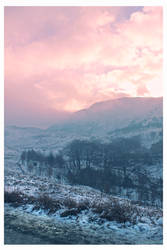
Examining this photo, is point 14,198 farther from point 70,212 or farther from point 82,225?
point 82,225

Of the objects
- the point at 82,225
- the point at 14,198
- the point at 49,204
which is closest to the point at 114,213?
the point at 82,225

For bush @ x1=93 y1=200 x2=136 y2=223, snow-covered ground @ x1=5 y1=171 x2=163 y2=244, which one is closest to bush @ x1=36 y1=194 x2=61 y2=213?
snow-covered ground @ x1=5 y1=171 x2=163 y2=244

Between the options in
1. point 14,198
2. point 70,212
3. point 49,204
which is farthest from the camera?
point 14,198

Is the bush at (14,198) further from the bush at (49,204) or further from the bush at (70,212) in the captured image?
the bush at (70,212)

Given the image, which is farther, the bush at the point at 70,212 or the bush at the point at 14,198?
the bush at the point at 14,198

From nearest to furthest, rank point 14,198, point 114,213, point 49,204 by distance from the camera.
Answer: point 114,213 < point 49,204 < point 14,198

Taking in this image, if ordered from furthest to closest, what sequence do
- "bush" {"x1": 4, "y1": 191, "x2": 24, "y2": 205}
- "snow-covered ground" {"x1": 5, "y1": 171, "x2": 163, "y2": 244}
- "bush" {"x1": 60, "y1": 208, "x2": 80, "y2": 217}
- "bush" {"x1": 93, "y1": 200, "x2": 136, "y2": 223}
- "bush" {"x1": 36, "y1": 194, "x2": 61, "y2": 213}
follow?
"bush" {"x1": 4, "y1": 191, "x2": 24, "y2": 205}, "bush" {"x1": 36, "y1": 194, "x2": 61, "y2": 213}, "bush" {"x1": 60, "y1": 208, "x2": 80, "y2": 217}, "bush" {"x1": 93, "y1": 200, "x2": 136, "y2": 223}, "snow-covered ground" {"x1": 5, "y1": 171, "x2": 163, "y2": 244}

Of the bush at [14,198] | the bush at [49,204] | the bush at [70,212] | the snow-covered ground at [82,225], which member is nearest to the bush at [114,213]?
the snow-covered ground at [82,225]

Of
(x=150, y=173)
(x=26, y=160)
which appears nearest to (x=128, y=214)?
(x=150, y=173)

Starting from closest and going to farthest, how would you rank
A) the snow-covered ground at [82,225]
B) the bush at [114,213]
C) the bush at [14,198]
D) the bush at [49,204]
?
the snow-covered ground at [82,225] → the bush at [114,213] → the bush at [49,204] → the bush at [14,198]

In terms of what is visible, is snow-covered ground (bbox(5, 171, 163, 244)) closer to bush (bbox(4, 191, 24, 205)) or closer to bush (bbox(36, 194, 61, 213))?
bush (bbox(36, 194, 61, 213))

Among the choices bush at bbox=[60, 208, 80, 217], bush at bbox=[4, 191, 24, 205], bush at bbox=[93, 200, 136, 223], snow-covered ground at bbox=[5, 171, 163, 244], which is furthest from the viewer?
bush at bbox=[4, 191, 24, 205]
